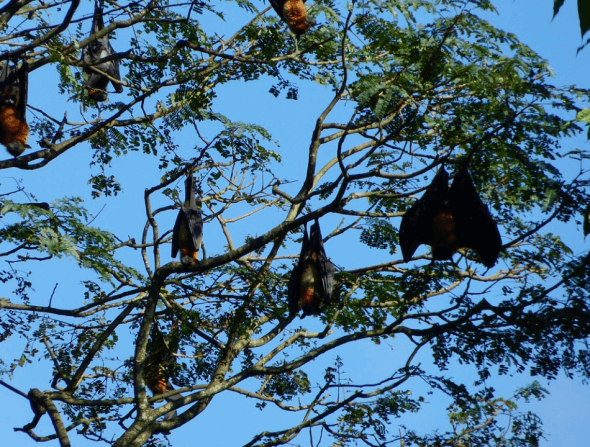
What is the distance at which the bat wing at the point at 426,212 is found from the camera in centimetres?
733

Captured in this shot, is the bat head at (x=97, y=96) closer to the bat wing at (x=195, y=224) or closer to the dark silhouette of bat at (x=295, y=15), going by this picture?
the bat wing at (x=195, y=224)

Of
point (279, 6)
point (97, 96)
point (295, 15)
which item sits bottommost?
point (295, 15)

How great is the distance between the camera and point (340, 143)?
5812 millimetres

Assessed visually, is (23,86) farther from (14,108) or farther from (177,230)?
(177,230)

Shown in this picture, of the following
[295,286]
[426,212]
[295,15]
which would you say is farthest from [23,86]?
[426,212]

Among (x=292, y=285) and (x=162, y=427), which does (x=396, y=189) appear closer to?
(x=292, y=285)

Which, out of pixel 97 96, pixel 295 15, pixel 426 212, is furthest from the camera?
pixel 97 96

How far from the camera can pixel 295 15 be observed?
7.77m

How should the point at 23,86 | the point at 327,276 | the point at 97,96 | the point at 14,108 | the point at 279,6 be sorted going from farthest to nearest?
1. the point at 97,96
2. the point at 14,108
3. the point at 23,86
4. the point at 327,276
5. the point at 279,6

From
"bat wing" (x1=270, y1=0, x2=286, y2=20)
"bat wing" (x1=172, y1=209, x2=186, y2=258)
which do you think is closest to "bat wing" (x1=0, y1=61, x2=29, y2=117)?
"bat wing" (x1=172, y1=209, x2=186, y2=258)

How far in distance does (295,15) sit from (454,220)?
2746 millimetres

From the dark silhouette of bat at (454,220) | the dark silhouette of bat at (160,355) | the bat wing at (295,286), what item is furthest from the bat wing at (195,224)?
the dark silhouette of bat at (454,220)

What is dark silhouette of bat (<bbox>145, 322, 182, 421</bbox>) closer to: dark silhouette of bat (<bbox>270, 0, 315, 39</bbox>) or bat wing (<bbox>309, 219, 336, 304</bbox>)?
bat wing (<bbox>309, 219, 336, 304</bbox>)

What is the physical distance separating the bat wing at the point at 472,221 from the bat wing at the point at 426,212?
131 mm
